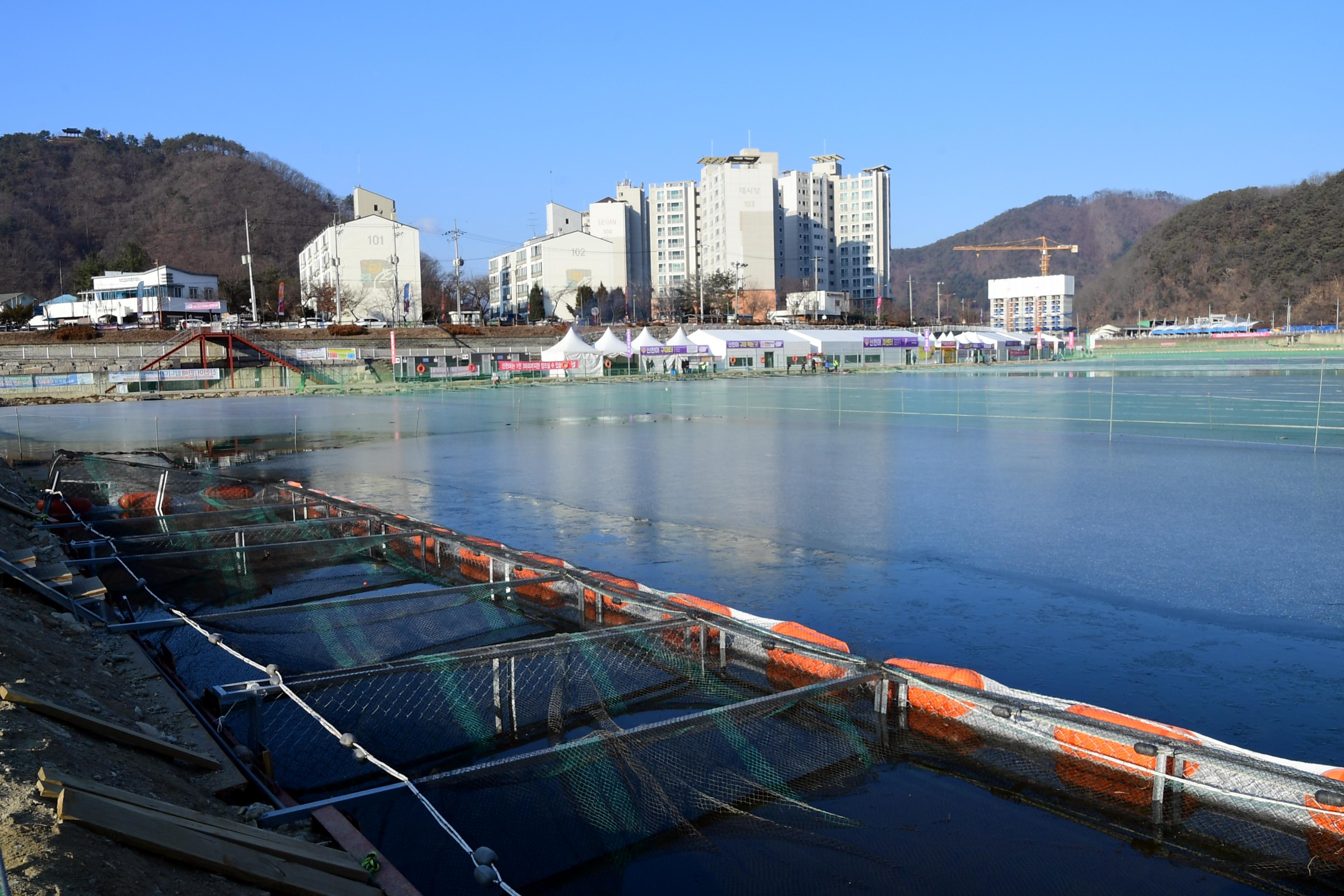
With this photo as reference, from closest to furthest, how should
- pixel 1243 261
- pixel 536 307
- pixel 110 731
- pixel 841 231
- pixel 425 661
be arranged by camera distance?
pixel 110 731 < pixel 425 661 < pixel 536 307 < pixel 1243 261 < pixel 841 231

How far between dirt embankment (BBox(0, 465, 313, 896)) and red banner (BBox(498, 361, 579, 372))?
52004mm

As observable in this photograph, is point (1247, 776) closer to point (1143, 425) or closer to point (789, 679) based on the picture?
point (789, 679)

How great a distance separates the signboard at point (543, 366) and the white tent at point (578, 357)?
0.15 metres

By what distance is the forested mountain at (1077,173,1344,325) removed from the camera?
112m

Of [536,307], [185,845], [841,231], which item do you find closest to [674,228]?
[841,231]

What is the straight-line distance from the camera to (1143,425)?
25.4m

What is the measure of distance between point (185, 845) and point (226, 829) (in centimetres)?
30

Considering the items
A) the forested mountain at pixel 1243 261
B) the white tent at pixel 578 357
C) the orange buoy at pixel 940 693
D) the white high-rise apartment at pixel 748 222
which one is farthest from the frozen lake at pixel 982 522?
the white high-rise apartment at pixel 748 222

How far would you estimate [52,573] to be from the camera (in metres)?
8.82

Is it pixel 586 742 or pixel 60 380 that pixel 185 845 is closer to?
pixel 586 742

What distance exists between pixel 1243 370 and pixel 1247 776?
49.3m

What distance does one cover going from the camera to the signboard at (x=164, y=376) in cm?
4881

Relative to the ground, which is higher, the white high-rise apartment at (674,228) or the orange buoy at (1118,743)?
the white high-rise apartment at (674,228)

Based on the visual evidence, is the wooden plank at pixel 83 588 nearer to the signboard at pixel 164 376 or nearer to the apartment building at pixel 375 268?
the signboard at pixel 164 376
